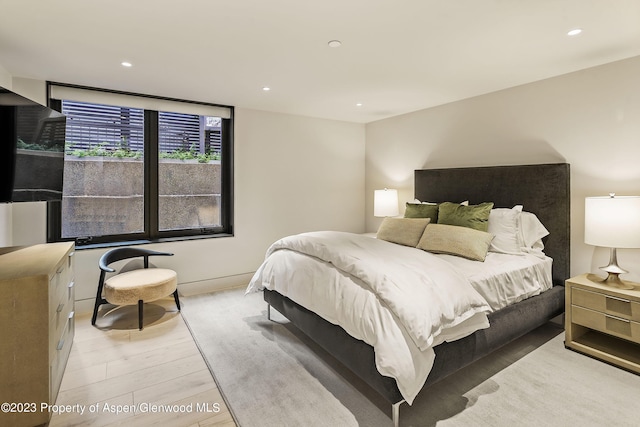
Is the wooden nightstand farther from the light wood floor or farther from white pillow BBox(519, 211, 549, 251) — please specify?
the light wood floor

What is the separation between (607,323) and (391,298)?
187cm

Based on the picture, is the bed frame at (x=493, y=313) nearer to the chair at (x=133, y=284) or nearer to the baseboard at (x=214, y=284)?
the chair at (x=133, y=284)

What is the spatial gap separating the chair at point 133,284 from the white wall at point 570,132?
343 centimetres

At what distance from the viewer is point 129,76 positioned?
306 centimetres

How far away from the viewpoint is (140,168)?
381 centimetres

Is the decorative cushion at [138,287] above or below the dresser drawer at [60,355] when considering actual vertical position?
above

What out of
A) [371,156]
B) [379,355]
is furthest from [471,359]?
[371,156]

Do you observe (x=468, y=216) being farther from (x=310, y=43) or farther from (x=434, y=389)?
(x=310, y=43)

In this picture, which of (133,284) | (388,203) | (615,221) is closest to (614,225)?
(615,221)

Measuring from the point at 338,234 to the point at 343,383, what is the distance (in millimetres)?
1209

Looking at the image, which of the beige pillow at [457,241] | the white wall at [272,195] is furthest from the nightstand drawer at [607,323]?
the white wall at [272,195]

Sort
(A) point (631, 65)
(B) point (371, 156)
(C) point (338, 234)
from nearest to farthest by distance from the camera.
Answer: (A) point (631, 65) < (C) point (338, 234) < (B) point (371, 156)

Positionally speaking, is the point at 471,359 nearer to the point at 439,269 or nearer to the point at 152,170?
the point at 439,269

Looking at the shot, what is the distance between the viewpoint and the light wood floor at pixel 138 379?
6.18 feet
